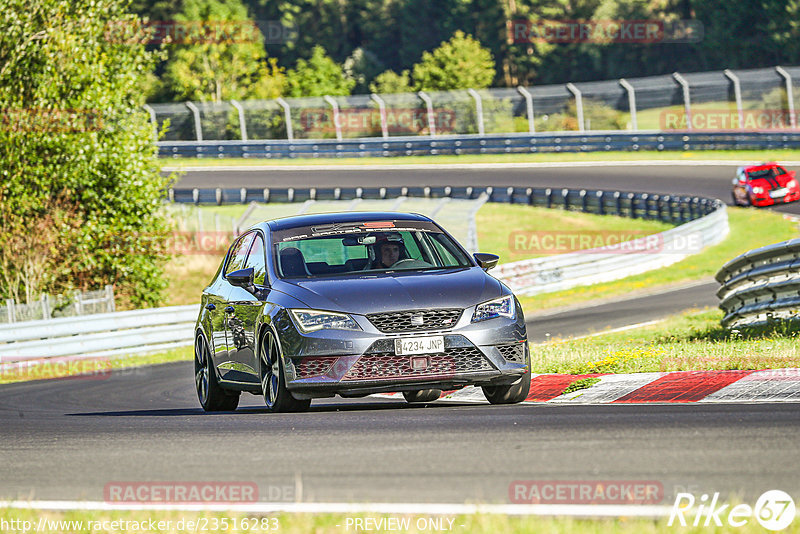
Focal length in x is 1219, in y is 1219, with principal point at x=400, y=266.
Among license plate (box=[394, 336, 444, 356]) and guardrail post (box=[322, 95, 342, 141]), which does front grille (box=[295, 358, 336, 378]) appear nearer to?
license plate (box=[394, 336, 444, 356])

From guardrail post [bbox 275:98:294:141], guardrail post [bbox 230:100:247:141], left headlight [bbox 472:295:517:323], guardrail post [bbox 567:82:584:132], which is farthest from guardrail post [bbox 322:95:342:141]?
left headlight [bbox 472:295:517:323]

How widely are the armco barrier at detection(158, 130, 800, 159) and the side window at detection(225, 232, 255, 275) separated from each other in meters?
39.2

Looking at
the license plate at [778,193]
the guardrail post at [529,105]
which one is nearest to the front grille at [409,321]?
the license plate at [778,193]

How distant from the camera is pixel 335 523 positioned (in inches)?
201

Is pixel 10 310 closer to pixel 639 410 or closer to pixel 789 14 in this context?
pixel 639 410

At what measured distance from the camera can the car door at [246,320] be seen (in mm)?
9938

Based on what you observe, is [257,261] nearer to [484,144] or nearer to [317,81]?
[484,144]

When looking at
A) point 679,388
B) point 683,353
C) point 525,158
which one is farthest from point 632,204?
point 679,388

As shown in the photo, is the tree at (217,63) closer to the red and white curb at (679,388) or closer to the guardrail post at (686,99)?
the guardrail post at (686,99)

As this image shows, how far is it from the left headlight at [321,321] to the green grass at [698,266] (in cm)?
1736

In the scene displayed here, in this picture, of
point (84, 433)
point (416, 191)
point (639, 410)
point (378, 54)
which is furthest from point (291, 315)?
point (378, 54)

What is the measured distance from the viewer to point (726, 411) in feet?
25.5

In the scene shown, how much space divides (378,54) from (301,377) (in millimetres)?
106003

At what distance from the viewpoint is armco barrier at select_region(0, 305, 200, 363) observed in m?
20.1
